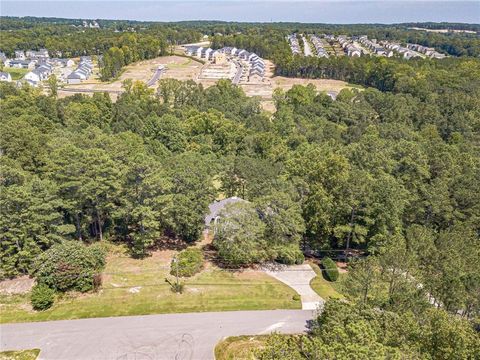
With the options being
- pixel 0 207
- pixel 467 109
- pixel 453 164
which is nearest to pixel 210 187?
pixel 0 207

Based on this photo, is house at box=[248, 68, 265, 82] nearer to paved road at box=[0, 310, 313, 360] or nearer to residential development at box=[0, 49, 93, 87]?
residential development at box=[0, 49, 93, 87]

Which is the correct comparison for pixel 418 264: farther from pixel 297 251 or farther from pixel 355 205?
pixel 297 251

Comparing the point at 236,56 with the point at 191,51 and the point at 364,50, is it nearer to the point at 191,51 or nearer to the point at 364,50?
the point at 191,51

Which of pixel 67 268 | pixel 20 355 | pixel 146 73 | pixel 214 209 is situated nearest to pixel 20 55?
pixel 146 73

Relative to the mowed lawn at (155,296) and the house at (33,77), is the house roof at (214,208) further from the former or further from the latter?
the house at (33,77)

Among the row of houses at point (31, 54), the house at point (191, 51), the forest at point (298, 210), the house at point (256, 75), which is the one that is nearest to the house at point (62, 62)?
the row of houses at point (31, 54)
